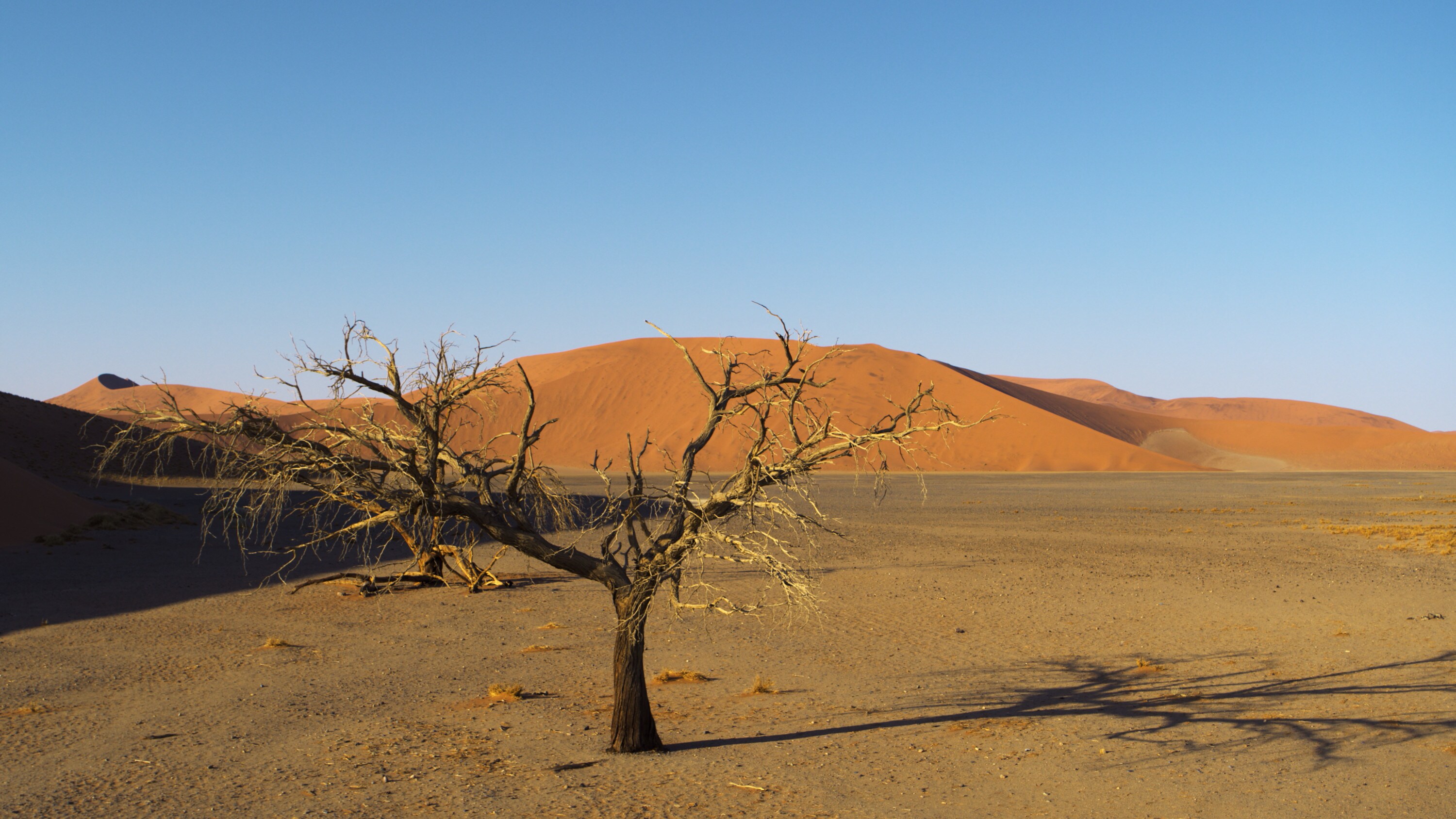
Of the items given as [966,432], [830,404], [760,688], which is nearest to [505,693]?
[760,688]

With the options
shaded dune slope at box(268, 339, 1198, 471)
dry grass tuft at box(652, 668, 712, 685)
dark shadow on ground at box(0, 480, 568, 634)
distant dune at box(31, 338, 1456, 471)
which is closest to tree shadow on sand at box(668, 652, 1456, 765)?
dry grass tuft at box(652, 668, 712, 685)

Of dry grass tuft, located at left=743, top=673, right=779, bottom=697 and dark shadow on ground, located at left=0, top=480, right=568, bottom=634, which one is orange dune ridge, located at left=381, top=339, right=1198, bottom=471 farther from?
dry grass tuft, located at left=743, top=673, right=779, bottom=697

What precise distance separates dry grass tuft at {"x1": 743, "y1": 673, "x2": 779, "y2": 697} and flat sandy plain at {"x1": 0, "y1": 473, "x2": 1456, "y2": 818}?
126 mm

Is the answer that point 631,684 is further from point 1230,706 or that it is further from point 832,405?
point 832,405

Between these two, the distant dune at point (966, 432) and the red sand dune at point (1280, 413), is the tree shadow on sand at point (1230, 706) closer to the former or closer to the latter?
the distant dune at point (966, 432)

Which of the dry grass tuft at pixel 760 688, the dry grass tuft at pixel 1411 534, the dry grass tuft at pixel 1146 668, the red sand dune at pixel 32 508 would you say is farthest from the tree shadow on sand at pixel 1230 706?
the red sand dune at pixel 32 508

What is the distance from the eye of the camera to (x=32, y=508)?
22.4 metres

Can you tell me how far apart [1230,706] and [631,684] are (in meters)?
5.39

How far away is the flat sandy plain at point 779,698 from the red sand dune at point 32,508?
419 centimetres

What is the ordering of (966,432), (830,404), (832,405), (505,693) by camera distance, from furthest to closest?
(830,404), (832,405), (966,432), (505,693)

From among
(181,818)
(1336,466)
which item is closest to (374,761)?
(181,818)

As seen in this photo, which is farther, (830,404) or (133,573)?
(830,404)

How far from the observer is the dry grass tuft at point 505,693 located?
343 inches

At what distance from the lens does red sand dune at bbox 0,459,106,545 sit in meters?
21.0
